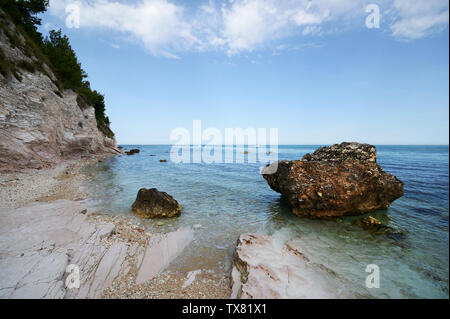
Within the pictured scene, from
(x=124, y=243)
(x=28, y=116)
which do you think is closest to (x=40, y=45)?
(x=28, y=116)

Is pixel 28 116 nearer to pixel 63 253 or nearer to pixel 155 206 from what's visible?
pixel 155 206

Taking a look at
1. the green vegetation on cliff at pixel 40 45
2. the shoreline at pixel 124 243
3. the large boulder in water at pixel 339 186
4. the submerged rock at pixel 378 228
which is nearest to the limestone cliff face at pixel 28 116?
the green vegetation on cliff at pixel 40 45

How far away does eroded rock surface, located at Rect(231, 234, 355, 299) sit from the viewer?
3619mm

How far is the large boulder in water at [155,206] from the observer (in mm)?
8609

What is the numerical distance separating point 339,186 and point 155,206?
340 inches

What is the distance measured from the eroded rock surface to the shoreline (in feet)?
1.84

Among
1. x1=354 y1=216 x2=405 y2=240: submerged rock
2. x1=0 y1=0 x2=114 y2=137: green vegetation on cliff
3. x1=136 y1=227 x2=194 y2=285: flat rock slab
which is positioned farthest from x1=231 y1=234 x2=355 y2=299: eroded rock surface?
x1=0 y1=0 x2=114 y2=137: green vegetation on cliff

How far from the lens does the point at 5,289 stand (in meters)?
3.56

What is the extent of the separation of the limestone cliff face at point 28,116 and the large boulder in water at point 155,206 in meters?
11.8

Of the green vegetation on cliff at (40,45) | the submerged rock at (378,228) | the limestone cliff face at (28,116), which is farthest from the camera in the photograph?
the green vegetation on cliff at (40,45)

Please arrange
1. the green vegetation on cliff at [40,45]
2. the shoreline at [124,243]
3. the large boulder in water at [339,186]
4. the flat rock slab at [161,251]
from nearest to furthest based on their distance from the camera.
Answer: the shoreline at [124,243], the flat rock slab at [161,251], the large boulder in water at [339,186], the green vegetation on cliff at [40,45]

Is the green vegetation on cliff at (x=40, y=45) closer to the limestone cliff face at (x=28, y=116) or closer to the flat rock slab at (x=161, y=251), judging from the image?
the limestone cliff face at (x=28, y=116)
